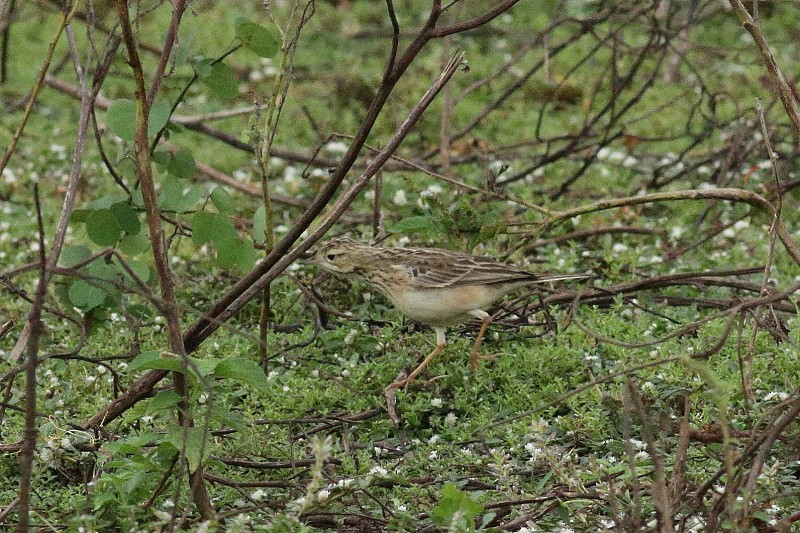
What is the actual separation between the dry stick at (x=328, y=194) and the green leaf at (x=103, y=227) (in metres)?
0.84

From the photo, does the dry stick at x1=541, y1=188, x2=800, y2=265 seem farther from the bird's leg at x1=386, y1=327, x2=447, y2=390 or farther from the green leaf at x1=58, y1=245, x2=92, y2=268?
the green leaf at x1=58, y1=245, x2=92, y2=268

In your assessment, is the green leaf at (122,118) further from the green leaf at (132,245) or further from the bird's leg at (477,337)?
the bird's leg at (477,337)

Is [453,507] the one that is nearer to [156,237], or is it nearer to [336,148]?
[156,237]

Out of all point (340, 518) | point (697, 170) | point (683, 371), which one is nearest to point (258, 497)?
point (340, 518)

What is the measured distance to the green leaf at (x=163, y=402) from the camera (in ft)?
13.0

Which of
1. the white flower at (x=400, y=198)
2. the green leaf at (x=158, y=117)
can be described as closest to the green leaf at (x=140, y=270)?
the green leaf at (x=158, y=117)

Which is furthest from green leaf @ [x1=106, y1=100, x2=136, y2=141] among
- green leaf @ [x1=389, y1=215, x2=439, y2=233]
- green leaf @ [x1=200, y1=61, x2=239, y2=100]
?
green leaf @ [x1=389, y1=215, x2=439, y2=233]

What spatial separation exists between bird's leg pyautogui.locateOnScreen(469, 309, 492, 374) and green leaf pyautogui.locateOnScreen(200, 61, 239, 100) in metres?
1.53

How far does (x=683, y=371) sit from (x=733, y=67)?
6.21 meters

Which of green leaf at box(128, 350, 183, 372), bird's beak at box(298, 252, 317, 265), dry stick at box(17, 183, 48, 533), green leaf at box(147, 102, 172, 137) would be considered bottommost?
dry stick at box(17, 183, 48, 533)

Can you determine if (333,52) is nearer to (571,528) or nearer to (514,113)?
(514,113)

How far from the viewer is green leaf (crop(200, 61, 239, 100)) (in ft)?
17.2

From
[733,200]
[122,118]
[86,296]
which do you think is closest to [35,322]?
[122,118]

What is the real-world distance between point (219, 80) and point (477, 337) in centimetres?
172
